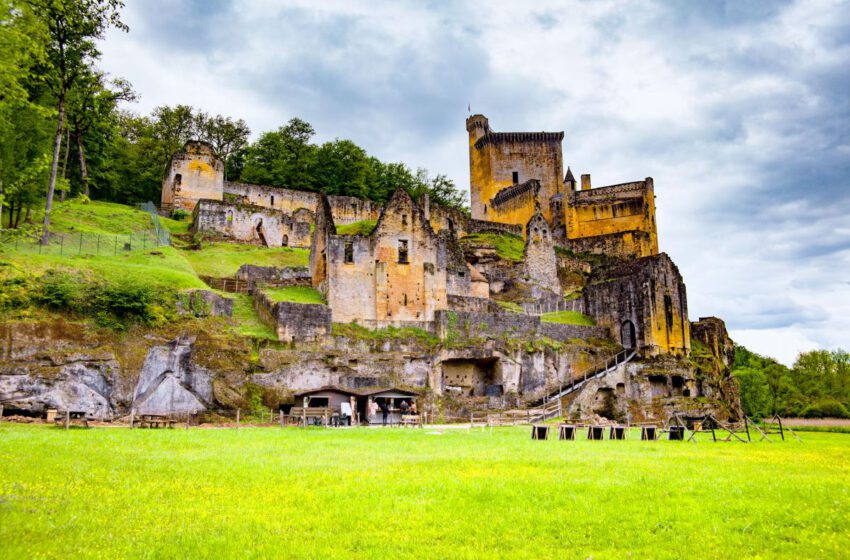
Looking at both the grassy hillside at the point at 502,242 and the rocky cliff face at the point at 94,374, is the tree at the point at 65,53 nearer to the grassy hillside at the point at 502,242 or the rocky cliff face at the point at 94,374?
the rocky cliff face at the point at 94,374

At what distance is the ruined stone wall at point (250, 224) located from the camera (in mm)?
59938

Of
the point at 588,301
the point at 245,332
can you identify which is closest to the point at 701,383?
the point at 588,301

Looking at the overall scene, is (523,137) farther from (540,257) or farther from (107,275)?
(107,275)

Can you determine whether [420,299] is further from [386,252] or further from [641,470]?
[641,470]

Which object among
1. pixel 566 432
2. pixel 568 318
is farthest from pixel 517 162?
pixel 566 432

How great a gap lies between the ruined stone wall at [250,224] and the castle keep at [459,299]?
0.38 ft

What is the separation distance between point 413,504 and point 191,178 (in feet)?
196

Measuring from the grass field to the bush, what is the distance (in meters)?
38.9

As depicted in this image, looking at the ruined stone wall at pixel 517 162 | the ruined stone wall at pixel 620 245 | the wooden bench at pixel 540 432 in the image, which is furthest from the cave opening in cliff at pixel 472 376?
the ruined stone wall at pixel 517 162

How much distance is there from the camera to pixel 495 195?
83.7 metres

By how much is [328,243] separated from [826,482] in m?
35.9

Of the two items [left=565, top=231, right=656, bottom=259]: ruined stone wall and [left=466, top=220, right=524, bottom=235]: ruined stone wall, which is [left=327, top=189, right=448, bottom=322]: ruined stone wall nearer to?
[left=466, top=220, right=524, bottom=235]: ruined stone wall

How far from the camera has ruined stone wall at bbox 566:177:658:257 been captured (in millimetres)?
71125

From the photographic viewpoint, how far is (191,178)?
65688mm
